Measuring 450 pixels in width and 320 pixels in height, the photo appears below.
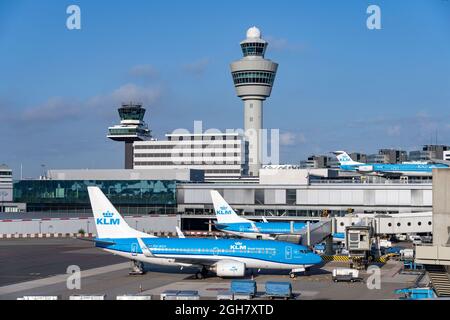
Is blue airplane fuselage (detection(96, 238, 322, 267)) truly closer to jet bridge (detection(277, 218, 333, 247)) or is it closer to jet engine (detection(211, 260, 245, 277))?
jet engine (detection(211, 260, 245, 277))

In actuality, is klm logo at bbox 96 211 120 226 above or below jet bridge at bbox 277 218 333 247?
above

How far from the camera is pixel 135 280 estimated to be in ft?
186

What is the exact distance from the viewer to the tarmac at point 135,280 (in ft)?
161

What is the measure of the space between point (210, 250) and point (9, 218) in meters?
61.4

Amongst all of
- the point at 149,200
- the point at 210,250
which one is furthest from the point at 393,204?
the point at 210,250

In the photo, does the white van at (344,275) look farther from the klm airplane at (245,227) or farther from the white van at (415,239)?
the white van at (415,239)

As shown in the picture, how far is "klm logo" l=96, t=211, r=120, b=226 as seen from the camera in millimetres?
60000

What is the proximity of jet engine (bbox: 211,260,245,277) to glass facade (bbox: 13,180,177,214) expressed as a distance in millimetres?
77461

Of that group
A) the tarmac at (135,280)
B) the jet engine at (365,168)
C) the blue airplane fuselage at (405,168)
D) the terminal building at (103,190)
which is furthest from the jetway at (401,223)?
the jet engine at (365,168)

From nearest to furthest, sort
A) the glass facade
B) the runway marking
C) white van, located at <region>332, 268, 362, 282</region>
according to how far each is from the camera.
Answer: the runway marking
white van, located at <region>332, 268, 362, 282</region>
the glass facade

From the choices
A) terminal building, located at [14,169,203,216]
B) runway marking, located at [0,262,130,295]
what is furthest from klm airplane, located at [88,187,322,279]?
terminal building, located at [14,169,203,216]

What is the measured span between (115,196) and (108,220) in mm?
75825

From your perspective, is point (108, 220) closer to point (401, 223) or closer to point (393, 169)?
point (401, 223)
